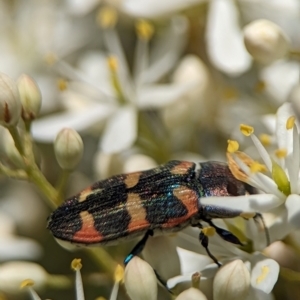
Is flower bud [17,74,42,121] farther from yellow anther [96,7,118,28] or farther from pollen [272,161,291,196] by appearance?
yellow anther [96,7,118,28]

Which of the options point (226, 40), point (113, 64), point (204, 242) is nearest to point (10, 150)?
point (204, 242)

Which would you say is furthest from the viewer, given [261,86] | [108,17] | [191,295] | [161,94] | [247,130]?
[108,17]

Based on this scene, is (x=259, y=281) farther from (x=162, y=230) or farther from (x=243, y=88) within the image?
(x=243, y=88)

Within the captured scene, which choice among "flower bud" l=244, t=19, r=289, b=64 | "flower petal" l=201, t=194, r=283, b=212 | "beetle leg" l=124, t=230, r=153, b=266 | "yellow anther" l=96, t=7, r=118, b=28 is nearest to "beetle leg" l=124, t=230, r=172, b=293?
"beetle leg" l=124, t=230, r=153, b=266

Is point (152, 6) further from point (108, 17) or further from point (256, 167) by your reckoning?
point (256, 167)

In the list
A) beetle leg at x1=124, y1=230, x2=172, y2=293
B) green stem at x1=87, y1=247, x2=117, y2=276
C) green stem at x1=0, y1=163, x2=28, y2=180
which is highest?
green stem at x1=0, y1=163, x2=28, y2=180

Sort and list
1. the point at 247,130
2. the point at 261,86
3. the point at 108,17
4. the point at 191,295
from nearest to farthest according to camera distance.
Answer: the point at 191,295, the point at 247,130, the point at 261,86, the point at 108,17

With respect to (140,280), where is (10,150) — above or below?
above

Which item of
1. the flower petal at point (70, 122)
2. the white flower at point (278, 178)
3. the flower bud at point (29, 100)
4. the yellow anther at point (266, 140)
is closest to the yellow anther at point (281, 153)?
the white flower at point (278, 178)
